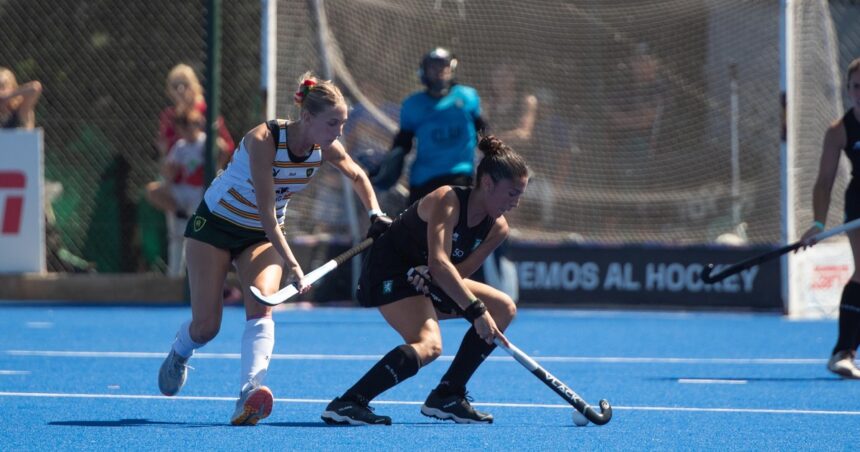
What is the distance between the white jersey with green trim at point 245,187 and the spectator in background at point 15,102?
7.45 meters

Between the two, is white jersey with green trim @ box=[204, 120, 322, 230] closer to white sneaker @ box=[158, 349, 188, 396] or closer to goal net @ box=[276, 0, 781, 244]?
white sneaker @ box=[158, 349, 188, 396]

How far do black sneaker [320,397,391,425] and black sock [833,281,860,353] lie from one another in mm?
3067

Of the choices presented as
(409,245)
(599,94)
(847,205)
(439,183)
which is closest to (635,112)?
(599,94)

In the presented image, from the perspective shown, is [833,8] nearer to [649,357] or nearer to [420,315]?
[649,357]

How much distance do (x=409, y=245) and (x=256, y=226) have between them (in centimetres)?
66

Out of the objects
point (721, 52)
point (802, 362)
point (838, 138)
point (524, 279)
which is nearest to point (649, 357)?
point (802, 362)

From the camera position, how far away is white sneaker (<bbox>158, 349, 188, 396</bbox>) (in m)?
6.25

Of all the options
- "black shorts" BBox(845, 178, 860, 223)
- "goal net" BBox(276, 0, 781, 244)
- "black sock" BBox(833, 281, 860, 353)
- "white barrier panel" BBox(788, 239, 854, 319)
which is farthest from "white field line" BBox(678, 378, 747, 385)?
"goal net" BBox(276, 0, 781, 244)

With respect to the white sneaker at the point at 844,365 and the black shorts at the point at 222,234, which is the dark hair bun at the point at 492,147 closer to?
the black shorts at the point at 222,234

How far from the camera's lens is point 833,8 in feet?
49.4

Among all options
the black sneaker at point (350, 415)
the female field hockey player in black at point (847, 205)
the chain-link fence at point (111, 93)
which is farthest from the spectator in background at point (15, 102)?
the black sneaker at point (350, 415)

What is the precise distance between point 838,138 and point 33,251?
800cm

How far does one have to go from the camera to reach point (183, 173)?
42.2 ft

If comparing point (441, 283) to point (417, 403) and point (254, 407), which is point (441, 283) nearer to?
point (254, 407)
